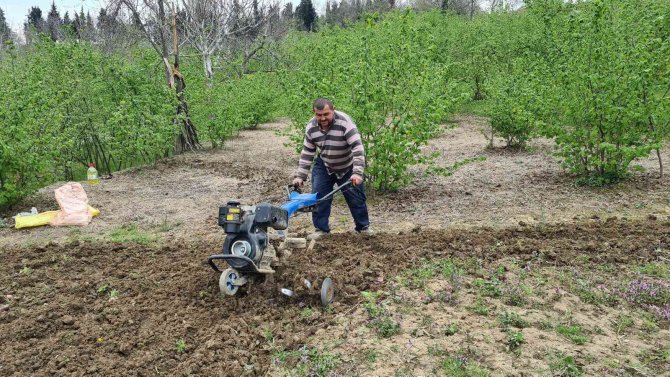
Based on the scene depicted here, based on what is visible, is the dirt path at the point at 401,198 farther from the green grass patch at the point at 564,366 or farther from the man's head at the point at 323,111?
the green grass patch at the point at 564,366

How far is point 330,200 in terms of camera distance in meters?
5.71

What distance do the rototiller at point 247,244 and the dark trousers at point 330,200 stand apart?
1409mm

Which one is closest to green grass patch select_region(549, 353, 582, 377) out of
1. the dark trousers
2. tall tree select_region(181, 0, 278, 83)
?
the dark trousers

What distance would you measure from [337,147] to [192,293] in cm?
204

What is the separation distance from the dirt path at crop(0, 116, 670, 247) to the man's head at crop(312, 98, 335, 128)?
5.79 feet

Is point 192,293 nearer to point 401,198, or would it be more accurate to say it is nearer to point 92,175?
point 401,198

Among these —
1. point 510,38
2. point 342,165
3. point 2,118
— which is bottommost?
point 342,165

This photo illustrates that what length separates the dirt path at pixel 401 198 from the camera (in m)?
6.66

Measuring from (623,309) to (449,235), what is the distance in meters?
2.13

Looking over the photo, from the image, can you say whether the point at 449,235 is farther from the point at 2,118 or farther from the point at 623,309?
the point at 2,118

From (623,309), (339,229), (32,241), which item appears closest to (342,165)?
(339,229)

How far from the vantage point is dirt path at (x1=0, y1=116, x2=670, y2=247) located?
6.66 metres

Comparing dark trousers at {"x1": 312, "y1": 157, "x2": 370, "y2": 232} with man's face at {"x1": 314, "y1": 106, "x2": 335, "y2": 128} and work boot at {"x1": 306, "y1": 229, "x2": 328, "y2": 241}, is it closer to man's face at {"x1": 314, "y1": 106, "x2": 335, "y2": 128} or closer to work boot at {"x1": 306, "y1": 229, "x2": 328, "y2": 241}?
work boot at {"x1": 306, "y1": 229, "x2": 328, "y2": 241}

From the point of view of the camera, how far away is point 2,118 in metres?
7.76
